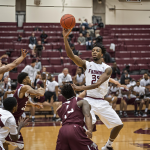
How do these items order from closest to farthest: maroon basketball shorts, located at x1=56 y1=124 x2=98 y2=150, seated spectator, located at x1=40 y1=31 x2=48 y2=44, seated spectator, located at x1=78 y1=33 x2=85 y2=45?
1. maroon basketball shorts, located at x1=56 y1=124 x2=98 y2=150
2. seated spectator, located at x1=78 y1=33 x2=85 y2=45
3. seated spectator, located at x1=40 y1=31 x2=48 y2=44

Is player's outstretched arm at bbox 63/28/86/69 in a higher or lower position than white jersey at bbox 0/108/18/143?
higher

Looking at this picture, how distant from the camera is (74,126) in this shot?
2975mm

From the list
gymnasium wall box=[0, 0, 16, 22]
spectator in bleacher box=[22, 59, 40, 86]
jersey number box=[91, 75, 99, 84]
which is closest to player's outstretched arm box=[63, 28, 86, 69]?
jersey number box=[91, 75, 99, 84]

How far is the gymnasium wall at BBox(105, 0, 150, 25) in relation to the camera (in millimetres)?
18672

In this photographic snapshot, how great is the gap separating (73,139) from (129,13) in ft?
56.9

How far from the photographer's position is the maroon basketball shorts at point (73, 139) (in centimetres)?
292

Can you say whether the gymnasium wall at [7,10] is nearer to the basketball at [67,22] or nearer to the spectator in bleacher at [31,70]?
the spectator in bleacher at [31,70]

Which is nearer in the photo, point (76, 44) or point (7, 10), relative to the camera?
point (76, 44)

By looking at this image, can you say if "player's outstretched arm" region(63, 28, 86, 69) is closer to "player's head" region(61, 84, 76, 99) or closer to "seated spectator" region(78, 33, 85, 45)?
"player's head" region(61, 84, 76, 99)

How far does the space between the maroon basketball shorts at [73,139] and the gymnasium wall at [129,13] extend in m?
16.7

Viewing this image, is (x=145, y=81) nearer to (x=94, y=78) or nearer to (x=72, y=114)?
(x=94, y=78)

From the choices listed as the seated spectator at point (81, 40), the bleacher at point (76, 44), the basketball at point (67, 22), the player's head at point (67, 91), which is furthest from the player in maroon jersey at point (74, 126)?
the seated spectator at point (81, 40)

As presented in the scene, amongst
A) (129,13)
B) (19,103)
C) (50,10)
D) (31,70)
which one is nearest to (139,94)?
(31,70)

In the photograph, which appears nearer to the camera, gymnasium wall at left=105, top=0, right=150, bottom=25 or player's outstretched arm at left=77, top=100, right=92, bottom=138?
player's outstretched arm at left=77, top=100, right=92, bottom=138
